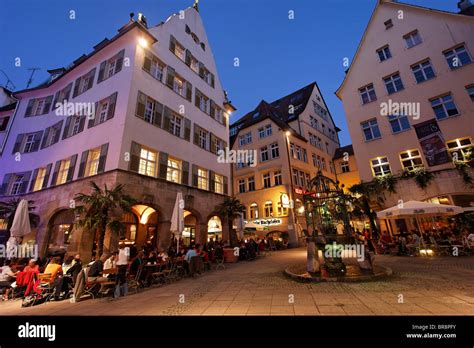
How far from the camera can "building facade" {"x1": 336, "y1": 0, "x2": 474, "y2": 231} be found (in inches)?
591

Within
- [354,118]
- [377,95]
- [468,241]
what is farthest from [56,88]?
[468,241]

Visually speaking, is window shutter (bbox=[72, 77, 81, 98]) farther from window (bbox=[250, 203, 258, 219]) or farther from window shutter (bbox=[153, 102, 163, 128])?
window (bbox=[250, 203, 258, 219])

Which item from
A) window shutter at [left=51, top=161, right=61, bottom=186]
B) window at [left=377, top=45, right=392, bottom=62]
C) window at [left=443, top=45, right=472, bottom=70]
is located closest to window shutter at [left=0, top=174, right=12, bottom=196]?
window shutter at [left=51, top=161, right=61, bottom=186]

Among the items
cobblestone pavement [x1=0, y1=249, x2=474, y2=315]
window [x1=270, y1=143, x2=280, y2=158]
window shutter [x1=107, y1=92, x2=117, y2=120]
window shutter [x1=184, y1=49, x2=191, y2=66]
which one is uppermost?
window shutter [x1=184, y1=49, x2=191, y2=66]

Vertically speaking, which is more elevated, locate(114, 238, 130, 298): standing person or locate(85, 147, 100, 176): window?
locate(85, 147, 100, 176): window

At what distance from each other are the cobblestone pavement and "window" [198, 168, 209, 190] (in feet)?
33.6

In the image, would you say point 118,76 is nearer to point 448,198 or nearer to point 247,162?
point 247,162

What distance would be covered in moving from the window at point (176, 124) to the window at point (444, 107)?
64.9 feet

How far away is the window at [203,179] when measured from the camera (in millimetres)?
17625

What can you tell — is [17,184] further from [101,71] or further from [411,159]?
[411,159]

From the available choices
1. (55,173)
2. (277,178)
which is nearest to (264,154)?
(277,178)

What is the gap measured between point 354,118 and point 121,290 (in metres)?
22.8

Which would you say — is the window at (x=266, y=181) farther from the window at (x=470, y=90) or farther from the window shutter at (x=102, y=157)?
the window shutter at (x=102, y=157)

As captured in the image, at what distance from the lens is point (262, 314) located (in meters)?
4.56
